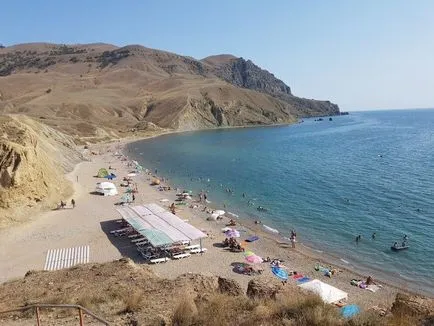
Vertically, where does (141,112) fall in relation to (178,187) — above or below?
above

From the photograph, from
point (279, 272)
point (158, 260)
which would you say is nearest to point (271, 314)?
point (279, 272)

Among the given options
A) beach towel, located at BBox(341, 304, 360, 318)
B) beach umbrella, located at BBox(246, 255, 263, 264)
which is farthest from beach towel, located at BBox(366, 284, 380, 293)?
beach towel, located at BBox(341, 304, 360, 318)

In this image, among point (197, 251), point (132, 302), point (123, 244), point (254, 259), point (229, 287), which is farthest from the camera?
point (123, 244)

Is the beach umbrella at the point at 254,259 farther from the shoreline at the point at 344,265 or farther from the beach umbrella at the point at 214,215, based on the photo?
the beach umbrella at the point at 214,215

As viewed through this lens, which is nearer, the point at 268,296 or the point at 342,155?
the point at 268,296

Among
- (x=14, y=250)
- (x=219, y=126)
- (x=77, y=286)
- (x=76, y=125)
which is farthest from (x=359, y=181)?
(x=219, y=126)

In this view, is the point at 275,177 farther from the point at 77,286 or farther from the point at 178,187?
the point at 77,286

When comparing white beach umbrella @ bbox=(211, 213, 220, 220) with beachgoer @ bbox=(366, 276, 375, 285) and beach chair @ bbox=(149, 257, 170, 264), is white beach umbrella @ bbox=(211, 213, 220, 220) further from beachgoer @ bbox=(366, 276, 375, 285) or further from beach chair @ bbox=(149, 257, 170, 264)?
beachgoer @ bbox=(366, 276, 375, 285)

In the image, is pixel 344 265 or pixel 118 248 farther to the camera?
pixel 118 248

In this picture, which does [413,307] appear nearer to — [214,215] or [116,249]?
[116,249]
